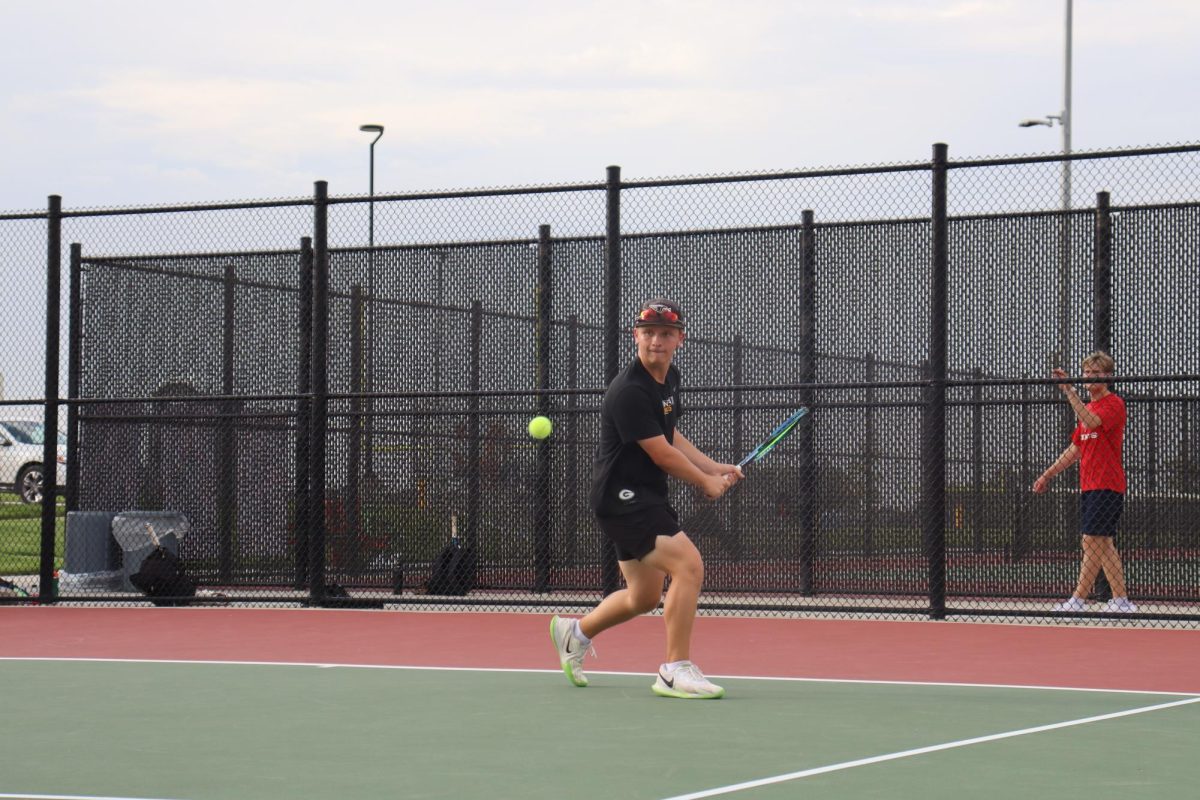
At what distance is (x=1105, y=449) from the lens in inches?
412

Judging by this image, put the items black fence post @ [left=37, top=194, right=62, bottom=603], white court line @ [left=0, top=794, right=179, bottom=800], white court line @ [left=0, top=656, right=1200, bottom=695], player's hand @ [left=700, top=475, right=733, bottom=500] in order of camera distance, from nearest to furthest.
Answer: white court line @ [left=0, top=794, right=179, bottom=800] → player's hand @ [left=700, top=475, right=733, bottom=500] → white court line @ [left=0, top=656, right=1200, bottom=695] → black fence post @ [left=37, top=194, right=62, bottom=603]

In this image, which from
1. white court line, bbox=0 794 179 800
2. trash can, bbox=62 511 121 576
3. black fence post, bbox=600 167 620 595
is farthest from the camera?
trash can, bbox=62 511 121 576

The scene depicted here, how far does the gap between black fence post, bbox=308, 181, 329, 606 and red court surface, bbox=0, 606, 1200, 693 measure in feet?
1.41

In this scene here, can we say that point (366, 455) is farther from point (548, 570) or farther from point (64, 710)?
point (64, 710)

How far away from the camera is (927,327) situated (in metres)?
11.2

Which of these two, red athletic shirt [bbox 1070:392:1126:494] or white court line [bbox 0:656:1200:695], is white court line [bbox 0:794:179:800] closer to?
white court line [bbox 0:656:1200:695]

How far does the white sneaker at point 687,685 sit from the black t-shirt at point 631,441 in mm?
743

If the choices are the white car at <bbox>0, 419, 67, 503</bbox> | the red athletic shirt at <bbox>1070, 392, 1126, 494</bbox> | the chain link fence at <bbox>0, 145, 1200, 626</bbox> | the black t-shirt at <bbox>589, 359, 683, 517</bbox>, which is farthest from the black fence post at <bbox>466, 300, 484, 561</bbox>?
the white car at <bbox>0, 419, 67, 503</bbox>

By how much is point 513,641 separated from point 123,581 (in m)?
4.48

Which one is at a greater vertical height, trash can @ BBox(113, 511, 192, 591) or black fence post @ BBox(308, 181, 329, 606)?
black fence post @ BBox(308, 181, 329, 606)

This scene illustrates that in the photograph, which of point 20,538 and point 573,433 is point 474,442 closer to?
point 573,433

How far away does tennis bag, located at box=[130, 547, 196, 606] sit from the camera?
12.2 m

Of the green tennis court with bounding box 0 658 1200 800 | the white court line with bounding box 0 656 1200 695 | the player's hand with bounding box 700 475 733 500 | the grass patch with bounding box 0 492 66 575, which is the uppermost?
the player's hand with bounding box 700 475 733 500

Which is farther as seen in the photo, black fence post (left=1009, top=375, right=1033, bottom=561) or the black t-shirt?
black fence post (left=1009, top=375, right=1033, bottom=561)
